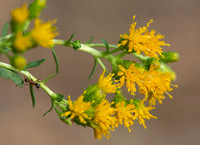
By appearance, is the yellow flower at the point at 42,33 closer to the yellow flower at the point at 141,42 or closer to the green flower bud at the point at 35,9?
the green flower bud at the point at 35,9

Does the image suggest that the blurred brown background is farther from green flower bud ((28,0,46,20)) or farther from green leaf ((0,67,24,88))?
green flower bud ((28,0,46,20))

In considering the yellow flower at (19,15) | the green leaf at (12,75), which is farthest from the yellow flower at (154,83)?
the yellow flower at (19,15)

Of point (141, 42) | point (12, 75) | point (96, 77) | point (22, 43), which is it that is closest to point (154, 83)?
point (141, 42)

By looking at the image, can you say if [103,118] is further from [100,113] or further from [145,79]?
[145,79]

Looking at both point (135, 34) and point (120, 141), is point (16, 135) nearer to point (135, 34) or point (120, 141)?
point (120, 141)

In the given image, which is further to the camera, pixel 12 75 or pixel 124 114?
pixel 124 114
